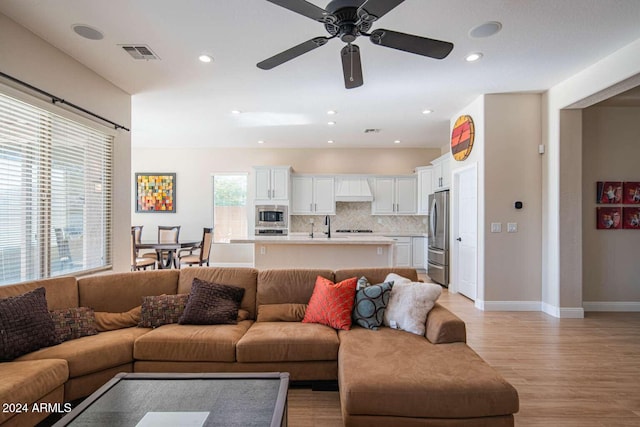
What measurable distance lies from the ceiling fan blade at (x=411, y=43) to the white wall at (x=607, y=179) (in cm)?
353

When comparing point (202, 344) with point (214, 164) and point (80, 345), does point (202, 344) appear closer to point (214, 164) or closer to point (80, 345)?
point (80, 345)

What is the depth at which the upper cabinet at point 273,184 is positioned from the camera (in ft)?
22.9

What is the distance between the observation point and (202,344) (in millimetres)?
2180

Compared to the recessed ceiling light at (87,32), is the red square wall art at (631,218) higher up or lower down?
lower down

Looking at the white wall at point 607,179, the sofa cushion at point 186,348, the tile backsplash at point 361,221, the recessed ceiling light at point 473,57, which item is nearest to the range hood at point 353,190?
the tile backsplash at point 361,221

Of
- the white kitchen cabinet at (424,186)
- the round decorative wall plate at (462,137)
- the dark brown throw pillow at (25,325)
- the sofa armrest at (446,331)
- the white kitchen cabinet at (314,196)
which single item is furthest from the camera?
the white kitchen cabinet at (314,196)

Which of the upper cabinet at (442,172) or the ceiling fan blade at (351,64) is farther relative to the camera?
the upper cabinet at (442,172)

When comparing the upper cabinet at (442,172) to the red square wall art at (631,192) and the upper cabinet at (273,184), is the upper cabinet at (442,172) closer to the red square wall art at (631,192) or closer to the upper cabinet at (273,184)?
the red square wall art at (631,192)

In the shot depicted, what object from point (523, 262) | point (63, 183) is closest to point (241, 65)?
point (63, 183)

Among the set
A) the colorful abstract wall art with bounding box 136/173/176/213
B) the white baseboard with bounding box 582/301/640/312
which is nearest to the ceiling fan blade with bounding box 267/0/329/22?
the white baseboard with bounding box 582/301/640/312

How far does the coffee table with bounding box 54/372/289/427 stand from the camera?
1.38 meters

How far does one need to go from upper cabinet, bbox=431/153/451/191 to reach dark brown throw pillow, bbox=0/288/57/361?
215 inches

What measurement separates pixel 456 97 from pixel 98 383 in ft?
16.0

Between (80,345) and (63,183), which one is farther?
(63,183)
